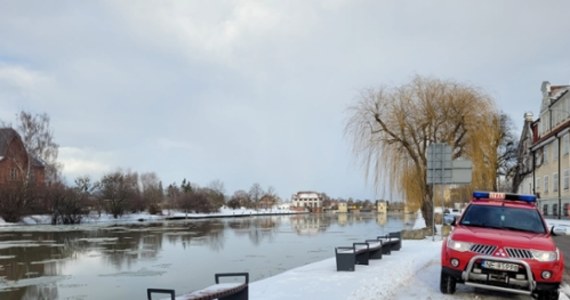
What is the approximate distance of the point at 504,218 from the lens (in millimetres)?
9602

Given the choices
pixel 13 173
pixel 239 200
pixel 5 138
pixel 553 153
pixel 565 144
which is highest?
pixel 5 138

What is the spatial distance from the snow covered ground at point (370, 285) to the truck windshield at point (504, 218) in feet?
4.07

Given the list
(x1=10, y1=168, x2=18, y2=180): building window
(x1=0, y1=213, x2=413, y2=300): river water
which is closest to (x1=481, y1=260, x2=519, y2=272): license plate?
(x1=0, y1=213, x2=413, y2=300): river water

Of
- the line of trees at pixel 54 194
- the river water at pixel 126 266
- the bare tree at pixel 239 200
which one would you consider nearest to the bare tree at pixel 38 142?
the line of trees at pixel 54 194

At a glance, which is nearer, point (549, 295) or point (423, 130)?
point (549, 295)

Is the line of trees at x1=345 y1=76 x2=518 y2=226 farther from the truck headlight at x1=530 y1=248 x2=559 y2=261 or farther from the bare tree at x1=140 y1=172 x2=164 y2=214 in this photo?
the bare tree at x1=140 y1=172 x2=164 y2=214

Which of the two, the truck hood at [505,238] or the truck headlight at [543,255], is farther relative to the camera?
the truck hood at [505,238]

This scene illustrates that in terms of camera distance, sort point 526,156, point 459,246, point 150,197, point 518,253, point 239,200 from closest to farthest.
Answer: point 518,253 < point 459,246 < point 526,156 < point 150,197 < point 239,200

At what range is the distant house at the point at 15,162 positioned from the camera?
227 ft

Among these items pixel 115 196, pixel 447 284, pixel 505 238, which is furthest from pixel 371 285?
pixel 115 196

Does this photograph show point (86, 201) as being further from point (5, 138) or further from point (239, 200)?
point (239, 200)

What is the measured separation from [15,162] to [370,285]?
75.8 m

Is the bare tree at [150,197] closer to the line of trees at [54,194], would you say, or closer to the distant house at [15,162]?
the line of trees at [54,194]

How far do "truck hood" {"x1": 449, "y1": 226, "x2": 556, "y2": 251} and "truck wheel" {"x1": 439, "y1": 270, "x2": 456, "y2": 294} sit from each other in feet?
2.33
